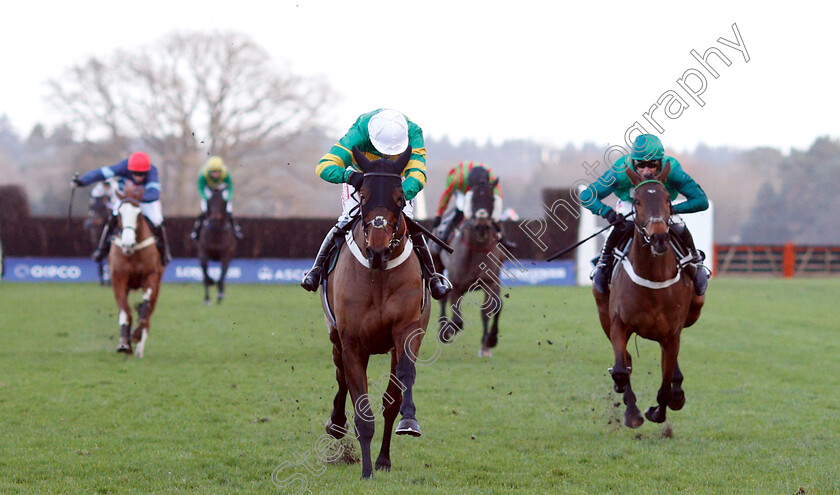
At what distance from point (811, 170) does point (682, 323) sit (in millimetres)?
50962

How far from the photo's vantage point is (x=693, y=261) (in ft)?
21.0

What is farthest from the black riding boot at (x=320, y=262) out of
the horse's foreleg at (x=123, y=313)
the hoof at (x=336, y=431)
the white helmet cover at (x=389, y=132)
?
the horse's foreleg at (x=123, y=313)

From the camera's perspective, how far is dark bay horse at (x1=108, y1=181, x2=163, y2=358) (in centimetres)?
1009

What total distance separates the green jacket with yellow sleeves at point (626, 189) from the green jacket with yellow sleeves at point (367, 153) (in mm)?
1681

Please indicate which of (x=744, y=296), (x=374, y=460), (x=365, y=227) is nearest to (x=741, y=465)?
(x=374, y=460)

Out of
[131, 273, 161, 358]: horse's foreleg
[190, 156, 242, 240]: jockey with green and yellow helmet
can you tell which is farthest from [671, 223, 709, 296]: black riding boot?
[190, 156, 242, 240]: jockey with green and yellow helmet

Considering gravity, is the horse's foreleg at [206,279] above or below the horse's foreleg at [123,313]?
below

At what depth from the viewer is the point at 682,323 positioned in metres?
6.42

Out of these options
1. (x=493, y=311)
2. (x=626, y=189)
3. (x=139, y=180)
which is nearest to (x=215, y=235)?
(x=139, y=180)

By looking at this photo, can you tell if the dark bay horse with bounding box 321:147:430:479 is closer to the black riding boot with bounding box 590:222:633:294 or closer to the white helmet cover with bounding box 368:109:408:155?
the white helmet cover with bounding box 368:109:408:155

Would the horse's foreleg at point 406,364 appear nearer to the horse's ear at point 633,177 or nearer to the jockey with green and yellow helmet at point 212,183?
the horse's ear at point 633,177

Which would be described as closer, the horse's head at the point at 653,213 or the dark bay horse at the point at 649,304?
the horse's head at the point at 653,213

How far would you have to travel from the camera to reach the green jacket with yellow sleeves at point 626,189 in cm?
657

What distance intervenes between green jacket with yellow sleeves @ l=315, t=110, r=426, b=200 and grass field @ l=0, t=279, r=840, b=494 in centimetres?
186
